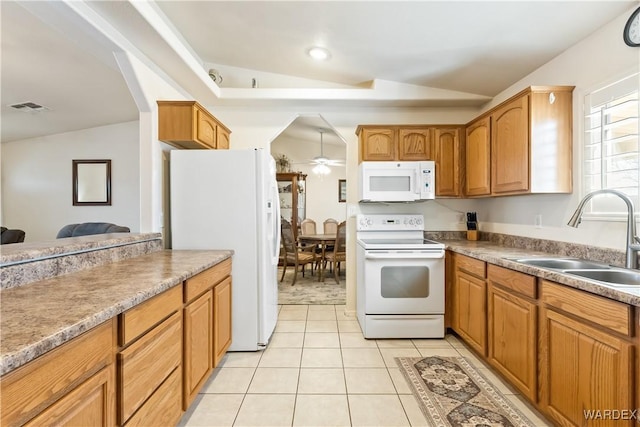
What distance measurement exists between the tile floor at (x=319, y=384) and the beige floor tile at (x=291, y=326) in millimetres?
60

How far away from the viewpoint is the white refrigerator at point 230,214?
8.09 ft

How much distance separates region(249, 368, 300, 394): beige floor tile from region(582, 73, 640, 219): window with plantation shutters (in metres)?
2.26

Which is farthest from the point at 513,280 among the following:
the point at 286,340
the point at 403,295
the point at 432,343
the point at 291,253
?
the point at 291,253

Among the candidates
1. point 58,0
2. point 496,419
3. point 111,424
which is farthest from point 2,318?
point 496,419

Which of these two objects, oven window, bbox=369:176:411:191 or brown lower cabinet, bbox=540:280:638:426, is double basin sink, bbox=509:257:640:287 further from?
oven window, bbox=369:176:411:191

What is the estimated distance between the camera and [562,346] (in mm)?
1474

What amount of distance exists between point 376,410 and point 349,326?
1.31 metres

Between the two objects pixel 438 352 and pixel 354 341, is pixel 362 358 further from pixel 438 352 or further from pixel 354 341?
pixel 438 352

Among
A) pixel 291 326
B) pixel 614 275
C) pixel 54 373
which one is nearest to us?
pixel 54 373

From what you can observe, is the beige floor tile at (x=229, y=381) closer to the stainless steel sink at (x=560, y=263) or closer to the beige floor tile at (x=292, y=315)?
the beige floor tile at (x=292, y=315)

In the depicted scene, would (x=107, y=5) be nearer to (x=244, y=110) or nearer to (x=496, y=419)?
(x=244, y=110)

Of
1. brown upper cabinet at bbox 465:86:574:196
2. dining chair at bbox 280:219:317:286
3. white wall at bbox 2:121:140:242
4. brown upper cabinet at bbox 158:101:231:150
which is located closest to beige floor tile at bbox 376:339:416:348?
brown upper cabinet at bbox 465:86:574:196

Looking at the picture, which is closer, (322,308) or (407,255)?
(407,255)

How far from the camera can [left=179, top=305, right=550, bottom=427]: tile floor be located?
173 centimetres
